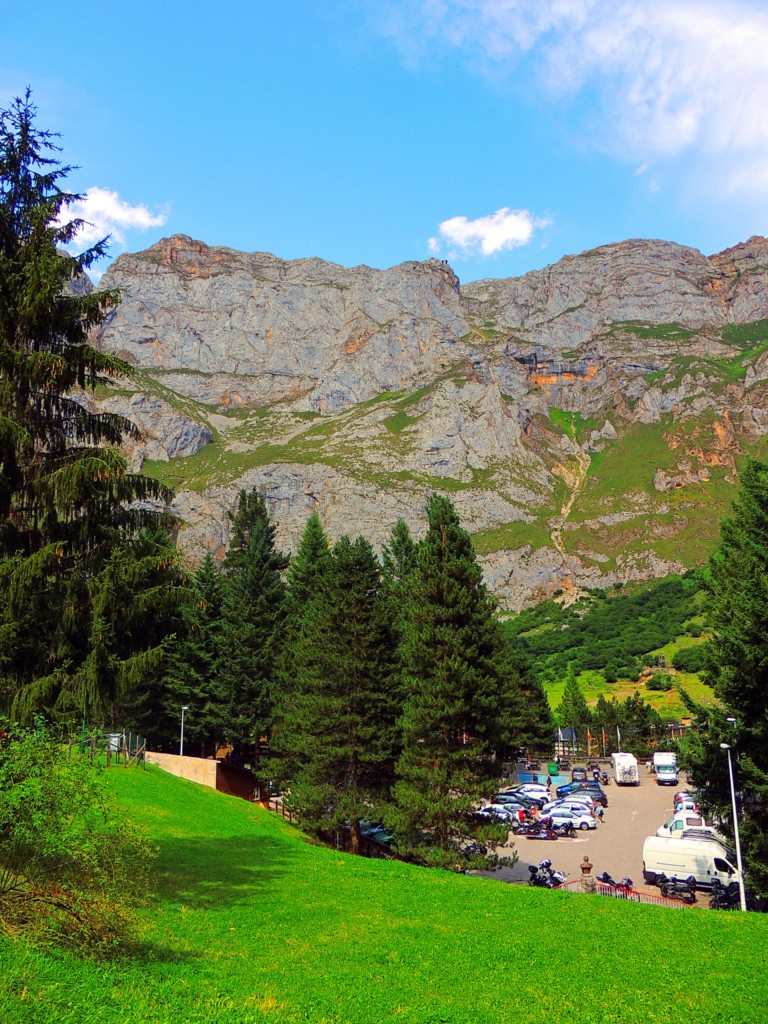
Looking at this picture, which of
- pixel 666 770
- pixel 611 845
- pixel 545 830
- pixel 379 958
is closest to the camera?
pixel 379 958

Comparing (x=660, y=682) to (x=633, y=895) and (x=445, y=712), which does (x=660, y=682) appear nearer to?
(x=633, y=895)

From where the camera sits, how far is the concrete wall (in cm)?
3812

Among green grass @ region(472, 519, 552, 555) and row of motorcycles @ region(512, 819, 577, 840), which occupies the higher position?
green grass @ region(472, 519, 552, 555)

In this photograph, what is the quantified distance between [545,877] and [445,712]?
347 inches

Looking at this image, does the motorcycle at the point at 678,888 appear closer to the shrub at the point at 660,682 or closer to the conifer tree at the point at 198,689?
the conifer tree at the point at 198,689

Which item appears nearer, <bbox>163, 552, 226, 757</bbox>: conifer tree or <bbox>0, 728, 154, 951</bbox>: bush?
<bbox>0, 728, 154, 951</bbox>: bush

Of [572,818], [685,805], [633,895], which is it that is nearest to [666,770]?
[685,805]

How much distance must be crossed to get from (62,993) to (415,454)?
191m

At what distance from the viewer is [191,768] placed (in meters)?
38.7

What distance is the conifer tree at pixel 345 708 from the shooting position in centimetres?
3238

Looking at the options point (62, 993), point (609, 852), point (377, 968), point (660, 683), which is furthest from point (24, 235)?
point (660, 683)

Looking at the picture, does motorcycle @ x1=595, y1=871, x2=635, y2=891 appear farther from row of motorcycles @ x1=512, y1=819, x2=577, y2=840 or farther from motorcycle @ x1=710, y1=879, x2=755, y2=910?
row of motorcycles @ x1=512, y1=819, x2=577, y2=840

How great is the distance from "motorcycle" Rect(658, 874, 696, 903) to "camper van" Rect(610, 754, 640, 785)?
37.1m

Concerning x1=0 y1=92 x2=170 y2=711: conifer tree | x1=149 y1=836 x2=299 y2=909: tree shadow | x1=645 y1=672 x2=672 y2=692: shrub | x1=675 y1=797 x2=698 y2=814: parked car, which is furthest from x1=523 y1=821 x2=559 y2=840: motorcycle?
x1=645 y1=672 x2=672 y2=692: shrub
